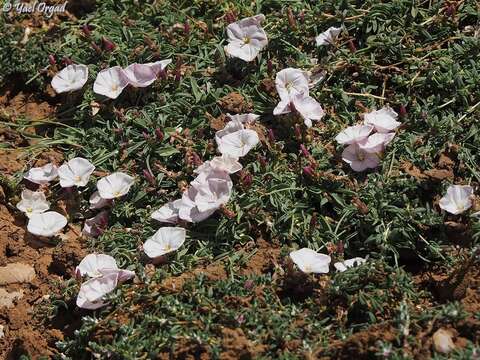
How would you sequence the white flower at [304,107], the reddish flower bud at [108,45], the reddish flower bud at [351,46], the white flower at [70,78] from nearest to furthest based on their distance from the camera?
1. the white flower at [304,107]
2. the reddish flower bud at [351,46]
3. the white flower at [70,78]
4. the reddish flower bud at [108,45]

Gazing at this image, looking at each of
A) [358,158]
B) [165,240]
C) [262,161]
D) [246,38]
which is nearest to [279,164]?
[262,161]

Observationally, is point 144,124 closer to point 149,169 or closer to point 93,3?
point 149,169

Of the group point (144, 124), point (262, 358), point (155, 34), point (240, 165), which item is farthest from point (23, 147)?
point (262, 358)

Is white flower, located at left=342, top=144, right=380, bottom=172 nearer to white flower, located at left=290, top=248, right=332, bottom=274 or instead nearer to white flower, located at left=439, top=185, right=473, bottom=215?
white flower, located at left=439, top=185, right=473, bottom=215

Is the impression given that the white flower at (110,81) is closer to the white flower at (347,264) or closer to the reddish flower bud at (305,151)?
the reddish flower bud at (305,151)

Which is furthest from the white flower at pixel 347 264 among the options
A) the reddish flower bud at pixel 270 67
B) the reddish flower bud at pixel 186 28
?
the reddish flower bud at pixel 186 28

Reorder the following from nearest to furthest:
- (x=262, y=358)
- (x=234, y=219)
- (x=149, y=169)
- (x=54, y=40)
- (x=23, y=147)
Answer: (x=262, y=358) → (x=234, y=219) → (x=149, y=169) → (x=23, y=147) → (x=54, y=40)
